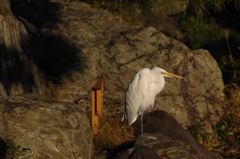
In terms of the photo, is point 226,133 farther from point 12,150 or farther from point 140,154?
point 12,150

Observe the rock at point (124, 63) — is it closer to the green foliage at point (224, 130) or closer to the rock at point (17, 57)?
the green foliage at point (224, 130)

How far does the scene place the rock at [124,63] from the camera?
25.3 feet

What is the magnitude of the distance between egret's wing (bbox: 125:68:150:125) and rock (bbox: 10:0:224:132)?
6.56 ft

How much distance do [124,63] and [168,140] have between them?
2951 mm

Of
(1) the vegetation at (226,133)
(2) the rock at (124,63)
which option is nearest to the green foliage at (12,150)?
(2) the rock at (124,63)

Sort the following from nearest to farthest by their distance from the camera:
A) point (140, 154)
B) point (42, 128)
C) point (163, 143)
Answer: point (42, 128) < point (140, 154) < point (163, 143)

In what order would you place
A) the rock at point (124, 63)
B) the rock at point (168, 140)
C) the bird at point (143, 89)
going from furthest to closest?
the rock at point (124, 63) < the bird at point (143, 89) < the rock at point (168, 140)

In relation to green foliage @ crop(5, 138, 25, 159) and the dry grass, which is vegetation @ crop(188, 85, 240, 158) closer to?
the dry grass

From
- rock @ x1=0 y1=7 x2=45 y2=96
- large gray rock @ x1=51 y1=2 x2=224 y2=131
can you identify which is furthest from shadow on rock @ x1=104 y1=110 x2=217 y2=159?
rock @ x1=0 y1=7 x2=45 y2=96

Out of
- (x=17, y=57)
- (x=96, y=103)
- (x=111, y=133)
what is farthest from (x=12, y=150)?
(x=111, y=133)

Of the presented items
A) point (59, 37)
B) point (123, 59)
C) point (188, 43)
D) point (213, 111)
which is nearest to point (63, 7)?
point (59, 37)

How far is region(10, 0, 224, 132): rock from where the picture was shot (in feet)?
25.3

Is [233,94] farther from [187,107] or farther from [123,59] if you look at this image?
[123,59]

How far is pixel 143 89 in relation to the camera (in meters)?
5.25
